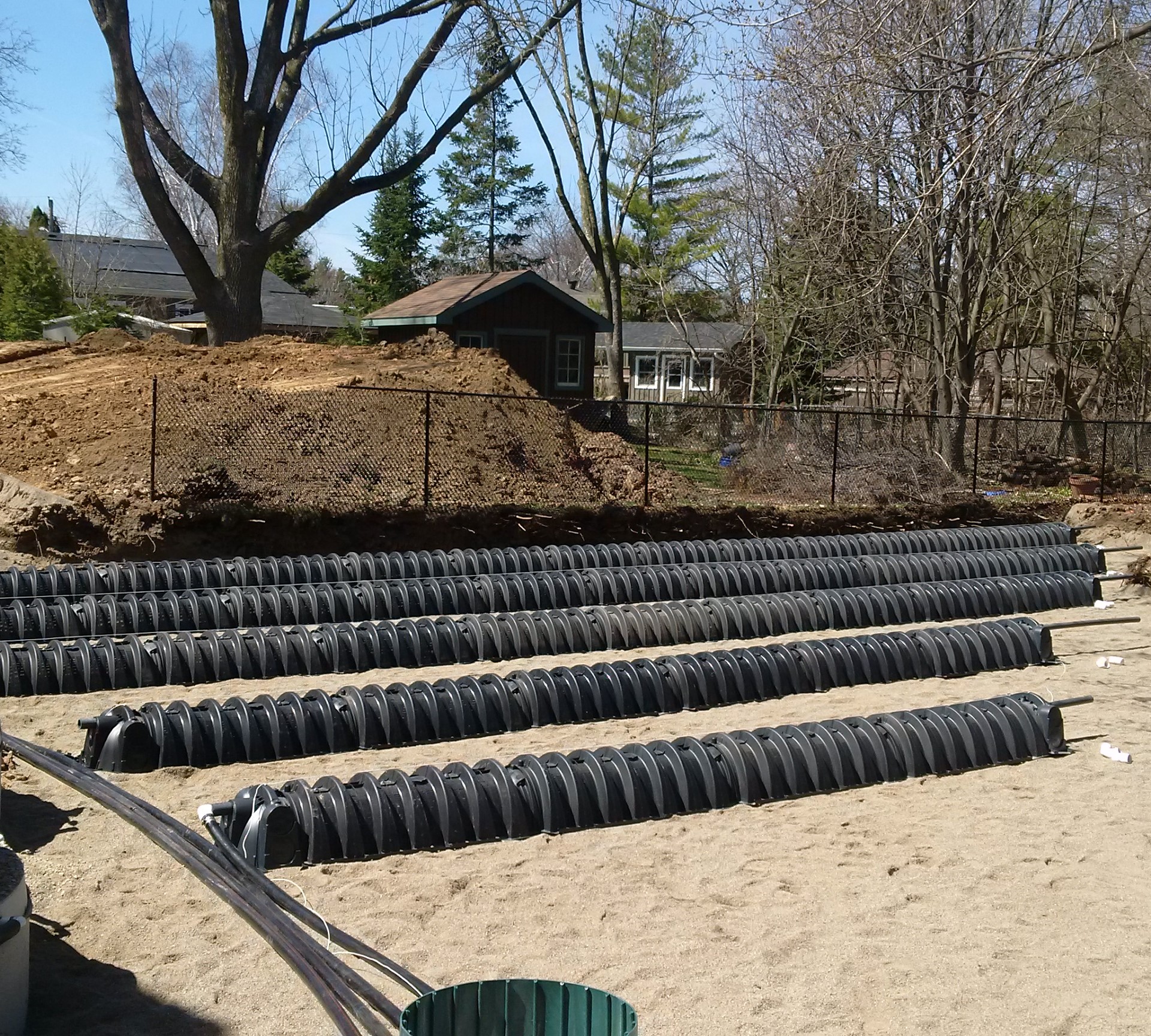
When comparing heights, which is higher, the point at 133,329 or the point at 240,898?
the point at 133,329

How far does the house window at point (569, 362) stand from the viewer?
28562 mm

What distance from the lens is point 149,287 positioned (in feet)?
181

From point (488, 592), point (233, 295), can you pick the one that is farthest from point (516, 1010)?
point (233, 295)

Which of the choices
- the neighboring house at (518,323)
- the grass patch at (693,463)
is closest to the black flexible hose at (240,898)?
the grass patch at (693,463)

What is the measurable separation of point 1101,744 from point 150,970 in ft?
21.3

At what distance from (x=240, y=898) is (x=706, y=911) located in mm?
2134

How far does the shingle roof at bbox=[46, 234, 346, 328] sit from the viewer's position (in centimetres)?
4862

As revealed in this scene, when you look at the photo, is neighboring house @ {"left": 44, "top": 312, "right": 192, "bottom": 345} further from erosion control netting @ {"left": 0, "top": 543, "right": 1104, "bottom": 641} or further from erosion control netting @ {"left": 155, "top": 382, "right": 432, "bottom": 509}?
erosion control netting @ {"left": 0, "top": 543, "right": 1104, "bottom": 641}

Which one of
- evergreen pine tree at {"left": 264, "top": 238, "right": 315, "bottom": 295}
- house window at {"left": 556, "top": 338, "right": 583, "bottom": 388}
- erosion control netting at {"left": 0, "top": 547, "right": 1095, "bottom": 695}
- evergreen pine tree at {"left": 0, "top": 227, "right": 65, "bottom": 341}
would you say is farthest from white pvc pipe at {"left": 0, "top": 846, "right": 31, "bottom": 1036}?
evergreen pine tree at {"left": 264, "top": 238, "right": 315, "bottom": 295}

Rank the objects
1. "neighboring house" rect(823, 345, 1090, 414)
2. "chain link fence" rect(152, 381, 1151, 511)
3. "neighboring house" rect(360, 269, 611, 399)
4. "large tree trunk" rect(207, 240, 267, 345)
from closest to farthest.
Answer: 1. "chain link fence" rect(152, 381, 1151, 511)
2. "large tree trunk" rect(207, 240, 267, 345)
3. "neighboring house" rect(360, 269, 611, 399)
4. "neighboring house" rect(823, 345, 1090, 414)

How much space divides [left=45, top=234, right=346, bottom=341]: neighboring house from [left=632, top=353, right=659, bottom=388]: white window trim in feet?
43.6

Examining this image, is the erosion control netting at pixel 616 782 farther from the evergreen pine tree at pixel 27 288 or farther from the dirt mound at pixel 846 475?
the evergreen pine tree at pixel 27 288

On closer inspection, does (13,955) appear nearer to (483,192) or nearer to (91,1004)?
(91,1004)

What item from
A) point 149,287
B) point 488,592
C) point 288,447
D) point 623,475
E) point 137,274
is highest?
point 137,274
